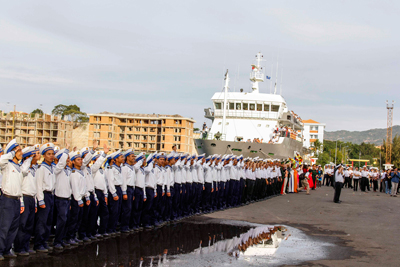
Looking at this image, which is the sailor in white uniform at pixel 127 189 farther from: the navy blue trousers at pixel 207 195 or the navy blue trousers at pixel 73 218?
the navy blue trousers at pixel 207 195

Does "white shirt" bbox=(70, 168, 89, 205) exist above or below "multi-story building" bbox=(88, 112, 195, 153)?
below

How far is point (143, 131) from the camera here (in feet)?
353

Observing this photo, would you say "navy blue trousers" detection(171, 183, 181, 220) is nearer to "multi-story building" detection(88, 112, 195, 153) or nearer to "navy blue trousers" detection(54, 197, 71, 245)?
"navy blue trousers" detection(54, 197, 71, 245)

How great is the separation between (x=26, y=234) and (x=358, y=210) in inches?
478

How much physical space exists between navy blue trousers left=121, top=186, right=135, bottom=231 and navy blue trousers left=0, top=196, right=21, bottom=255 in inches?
114

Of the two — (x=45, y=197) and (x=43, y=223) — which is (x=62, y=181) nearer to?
(x=45, y=197)

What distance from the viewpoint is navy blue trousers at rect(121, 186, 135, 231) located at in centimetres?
938

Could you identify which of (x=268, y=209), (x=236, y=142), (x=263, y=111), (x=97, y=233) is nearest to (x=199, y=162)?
(x=268, y=209)

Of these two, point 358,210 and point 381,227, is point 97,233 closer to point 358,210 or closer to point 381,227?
point 381,227

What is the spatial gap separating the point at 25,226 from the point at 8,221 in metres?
0.45

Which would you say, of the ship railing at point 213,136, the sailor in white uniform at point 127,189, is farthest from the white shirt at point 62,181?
the ship railing at point 213,136

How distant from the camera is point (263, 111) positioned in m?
34.8

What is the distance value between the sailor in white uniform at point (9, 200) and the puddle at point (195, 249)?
34 cm

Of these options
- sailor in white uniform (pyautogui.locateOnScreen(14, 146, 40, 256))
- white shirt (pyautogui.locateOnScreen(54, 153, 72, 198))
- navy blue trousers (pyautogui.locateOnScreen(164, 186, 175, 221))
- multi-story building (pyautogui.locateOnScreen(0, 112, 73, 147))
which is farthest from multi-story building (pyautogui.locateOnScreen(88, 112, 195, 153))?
sailor in white uniform (pyautogui.locateOnScreen(14, 146, 40, 256))
